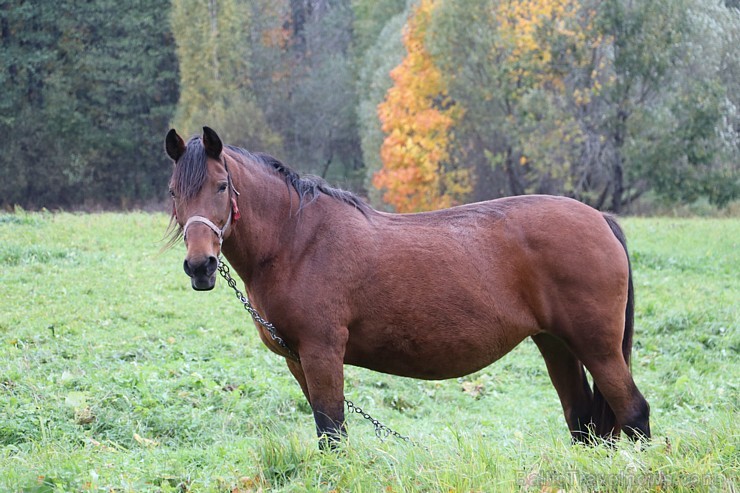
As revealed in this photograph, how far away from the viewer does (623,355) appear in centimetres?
487

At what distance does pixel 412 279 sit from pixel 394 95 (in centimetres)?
2569

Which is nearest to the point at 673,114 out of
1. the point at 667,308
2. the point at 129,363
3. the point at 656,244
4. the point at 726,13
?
the point at 726,13

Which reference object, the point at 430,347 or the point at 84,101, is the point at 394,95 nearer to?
the point at 84,101

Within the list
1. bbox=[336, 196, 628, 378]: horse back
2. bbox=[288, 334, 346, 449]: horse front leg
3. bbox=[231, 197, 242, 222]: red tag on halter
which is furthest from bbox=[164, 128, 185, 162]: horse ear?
bbox=[288, 334, 346, 449]: horse front leg

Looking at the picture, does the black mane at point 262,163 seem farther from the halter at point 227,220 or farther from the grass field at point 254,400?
the grass field at point 254,400

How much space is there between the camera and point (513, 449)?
4223 millimetres

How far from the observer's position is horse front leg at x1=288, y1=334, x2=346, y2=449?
418cm

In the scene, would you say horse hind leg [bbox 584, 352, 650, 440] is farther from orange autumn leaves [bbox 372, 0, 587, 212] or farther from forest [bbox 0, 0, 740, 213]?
orange autumn leaves [bbox 372, 0, 587, 212]

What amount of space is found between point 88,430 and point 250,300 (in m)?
1.82

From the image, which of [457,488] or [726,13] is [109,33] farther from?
[457,488]

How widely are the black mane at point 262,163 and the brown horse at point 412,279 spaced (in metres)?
0.01

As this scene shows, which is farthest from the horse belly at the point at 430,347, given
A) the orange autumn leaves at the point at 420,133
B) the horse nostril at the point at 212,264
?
the orange autumn leaves at the point at 420,133

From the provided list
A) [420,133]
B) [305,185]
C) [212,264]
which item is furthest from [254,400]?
[420,133]

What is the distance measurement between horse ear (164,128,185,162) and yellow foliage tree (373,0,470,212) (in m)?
24.7
